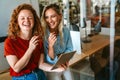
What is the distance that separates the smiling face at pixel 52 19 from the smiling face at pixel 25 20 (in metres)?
0.28

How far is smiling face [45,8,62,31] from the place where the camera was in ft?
Answer: 4.90

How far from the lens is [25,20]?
3.93 feet

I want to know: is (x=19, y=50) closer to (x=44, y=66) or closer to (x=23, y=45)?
(x=23, y=45)

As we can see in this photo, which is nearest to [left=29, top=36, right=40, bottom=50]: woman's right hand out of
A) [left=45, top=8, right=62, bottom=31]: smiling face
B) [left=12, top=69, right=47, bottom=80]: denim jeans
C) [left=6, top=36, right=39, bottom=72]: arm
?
[left=6, top=36, right=39, bottom=72]: arm

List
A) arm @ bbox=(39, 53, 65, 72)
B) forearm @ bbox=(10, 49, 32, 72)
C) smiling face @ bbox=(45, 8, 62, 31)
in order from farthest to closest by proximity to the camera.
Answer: smiling face @ bbox=(45, 8, 62, 31), arm @ bbox=(39, 53, 65, 72), forearm @ bbox=(10, 49, 32, 72)

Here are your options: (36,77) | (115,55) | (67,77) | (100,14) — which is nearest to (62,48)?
(67,77)

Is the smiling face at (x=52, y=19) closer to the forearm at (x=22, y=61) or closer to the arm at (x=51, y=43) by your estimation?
the arm at (x=51, y=43)

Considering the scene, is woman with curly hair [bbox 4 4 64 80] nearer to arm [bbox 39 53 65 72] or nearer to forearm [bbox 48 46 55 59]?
arm [bbox 39 53 65 72]

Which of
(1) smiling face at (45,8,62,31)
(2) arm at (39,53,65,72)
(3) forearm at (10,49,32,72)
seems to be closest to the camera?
(3) forearm at (10,49,32,72)

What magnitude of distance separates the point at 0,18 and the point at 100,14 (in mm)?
1648

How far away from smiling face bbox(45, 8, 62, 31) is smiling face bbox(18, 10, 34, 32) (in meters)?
0.28

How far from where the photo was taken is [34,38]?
1.19 metres

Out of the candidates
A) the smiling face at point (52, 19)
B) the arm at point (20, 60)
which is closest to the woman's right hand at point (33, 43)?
the arm at point (20, 60)

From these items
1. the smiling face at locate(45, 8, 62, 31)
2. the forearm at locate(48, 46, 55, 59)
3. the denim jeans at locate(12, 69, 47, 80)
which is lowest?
the denim jeans at locate(12, 69, 47, 80)
